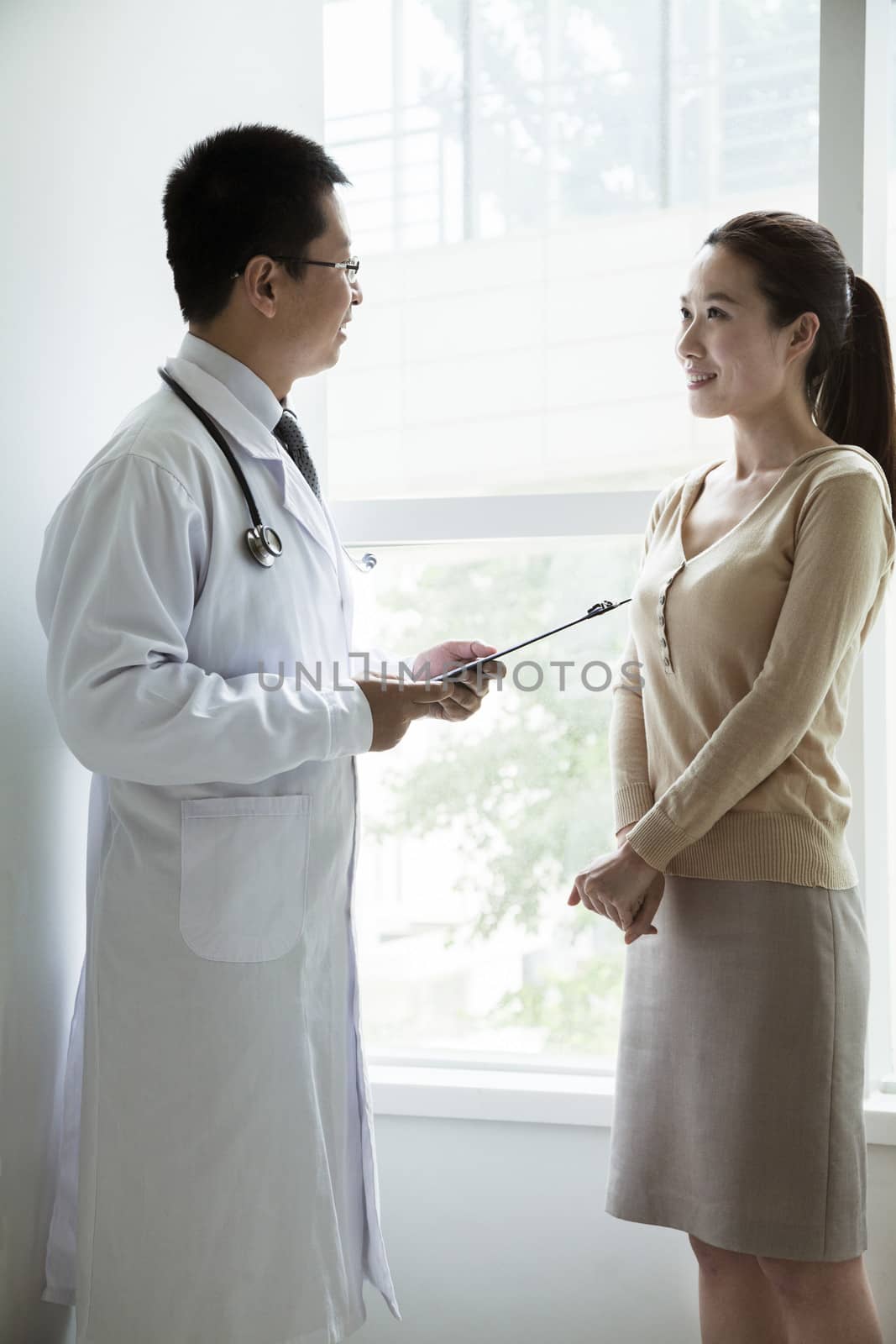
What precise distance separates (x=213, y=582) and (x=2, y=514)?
1.04 feet

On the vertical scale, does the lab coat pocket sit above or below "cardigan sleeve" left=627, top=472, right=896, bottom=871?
below

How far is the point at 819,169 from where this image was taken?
1804 mm

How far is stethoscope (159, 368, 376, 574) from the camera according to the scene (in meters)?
1.35

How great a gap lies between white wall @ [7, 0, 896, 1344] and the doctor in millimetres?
121

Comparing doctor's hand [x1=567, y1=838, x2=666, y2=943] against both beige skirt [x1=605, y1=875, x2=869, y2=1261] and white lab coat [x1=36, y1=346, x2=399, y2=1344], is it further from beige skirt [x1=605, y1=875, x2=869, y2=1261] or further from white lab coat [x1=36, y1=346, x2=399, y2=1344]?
white lab coat [x1=36, y1=346, x2=399, y2=1344]

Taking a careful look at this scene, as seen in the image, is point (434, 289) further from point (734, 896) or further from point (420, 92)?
point (734, 896)

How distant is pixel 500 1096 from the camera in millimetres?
1875

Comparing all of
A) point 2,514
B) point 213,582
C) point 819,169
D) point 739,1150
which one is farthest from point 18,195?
point 739,1150

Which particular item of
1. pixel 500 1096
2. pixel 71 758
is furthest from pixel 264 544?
pixel 500 1096

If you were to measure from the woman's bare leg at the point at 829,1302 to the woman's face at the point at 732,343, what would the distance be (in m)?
1.12

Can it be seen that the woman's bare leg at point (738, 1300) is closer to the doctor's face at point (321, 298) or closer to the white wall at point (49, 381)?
the white wall at point (49, 381)

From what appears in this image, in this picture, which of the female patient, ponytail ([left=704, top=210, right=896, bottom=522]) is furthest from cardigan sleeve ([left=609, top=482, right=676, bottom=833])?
ponytail ([left=704, top=210, right=896, bottom=522])

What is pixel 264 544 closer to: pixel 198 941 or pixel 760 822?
pixel 198 941

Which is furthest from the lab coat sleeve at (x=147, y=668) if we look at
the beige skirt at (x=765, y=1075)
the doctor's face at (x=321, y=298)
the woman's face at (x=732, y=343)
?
the woman's face at (x=732, y=343)
